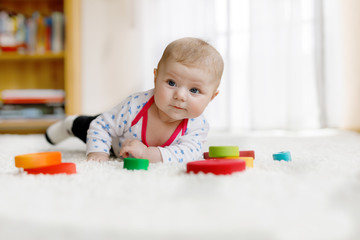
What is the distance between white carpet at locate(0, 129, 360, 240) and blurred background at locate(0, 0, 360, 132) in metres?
1.84

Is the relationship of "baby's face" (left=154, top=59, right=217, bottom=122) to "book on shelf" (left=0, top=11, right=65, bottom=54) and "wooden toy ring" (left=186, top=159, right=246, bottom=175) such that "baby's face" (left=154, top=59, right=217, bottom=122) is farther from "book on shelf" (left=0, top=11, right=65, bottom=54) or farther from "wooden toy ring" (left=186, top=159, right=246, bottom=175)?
"book on shelf" (left=0, top=11, right=65, bottom=54)

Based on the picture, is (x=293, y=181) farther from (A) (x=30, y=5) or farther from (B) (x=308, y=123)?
(A) (x=30, y=5)

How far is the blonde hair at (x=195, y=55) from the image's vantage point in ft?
2.97

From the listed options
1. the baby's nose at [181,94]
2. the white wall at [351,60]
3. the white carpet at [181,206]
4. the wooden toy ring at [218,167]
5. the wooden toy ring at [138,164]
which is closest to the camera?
the white carpet at [181,206]

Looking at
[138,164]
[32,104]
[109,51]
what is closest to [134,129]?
[138,164]

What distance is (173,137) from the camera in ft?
3.35

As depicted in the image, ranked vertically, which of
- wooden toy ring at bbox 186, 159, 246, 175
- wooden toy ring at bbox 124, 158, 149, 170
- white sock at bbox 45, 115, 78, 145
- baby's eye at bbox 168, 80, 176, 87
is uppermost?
baby's eye at bbox 168, 80, 176, 87

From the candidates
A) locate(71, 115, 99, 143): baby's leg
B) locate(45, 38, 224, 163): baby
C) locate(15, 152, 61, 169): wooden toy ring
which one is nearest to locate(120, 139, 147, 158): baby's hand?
locate(45, 38, 224, 163): baby

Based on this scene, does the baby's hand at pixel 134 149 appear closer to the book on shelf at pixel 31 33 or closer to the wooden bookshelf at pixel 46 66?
the wooden bookshelf at pixel 46 66

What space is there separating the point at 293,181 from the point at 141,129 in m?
0.50

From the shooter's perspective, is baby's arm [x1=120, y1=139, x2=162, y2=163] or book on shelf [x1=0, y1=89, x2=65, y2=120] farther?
book on shelf [x1=0, y1=89, x2=65, y2=120]

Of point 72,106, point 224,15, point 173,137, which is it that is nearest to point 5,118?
point 72,106

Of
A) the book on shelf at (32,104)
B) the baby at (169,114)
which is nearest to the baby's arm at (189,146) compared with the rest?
the baby at (169,114)

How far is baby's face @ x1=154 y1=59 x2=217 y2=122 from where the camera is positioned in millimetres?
905
